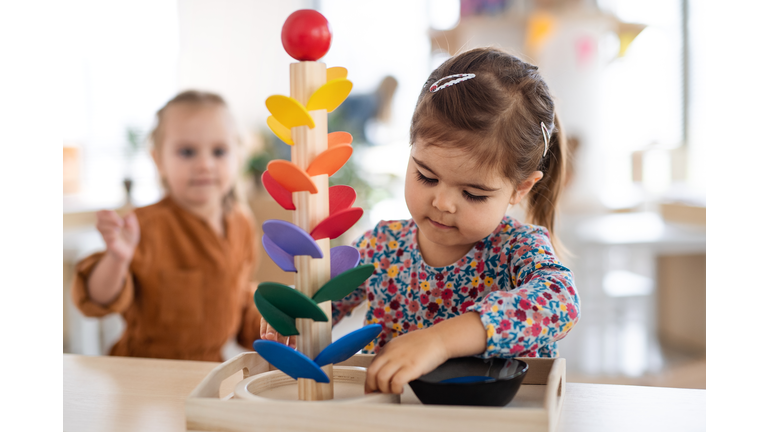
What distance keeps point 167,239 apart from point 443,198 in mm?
1046

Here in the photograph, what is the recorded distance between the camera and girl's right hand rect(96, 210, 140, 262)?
122 centimetres

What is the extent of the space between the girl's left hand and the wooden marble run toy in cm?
3

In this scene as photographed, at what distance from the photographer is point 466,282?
82 centimetres

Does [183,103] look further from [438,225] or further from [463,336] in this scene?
[463,336]

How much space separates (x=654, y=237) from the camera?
9.01 feet

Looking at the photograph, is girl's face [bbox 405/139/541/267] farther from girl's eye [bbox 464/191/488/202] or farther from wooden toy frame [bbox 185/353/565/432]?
wooden toy frame [bbox 185/353/565/432]

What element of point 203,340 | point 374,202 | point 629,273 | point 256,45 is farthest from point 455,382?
point 256,45

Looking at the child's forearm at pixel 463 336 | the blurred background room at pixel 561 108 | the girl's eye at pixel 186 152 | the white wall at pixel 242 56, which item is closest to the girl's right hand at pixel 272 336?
the child's forearm at pixel 463 336

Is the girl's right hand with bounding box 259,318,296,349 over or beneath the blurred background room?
beneath

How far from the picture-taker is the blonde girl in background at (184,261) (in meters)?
1.35

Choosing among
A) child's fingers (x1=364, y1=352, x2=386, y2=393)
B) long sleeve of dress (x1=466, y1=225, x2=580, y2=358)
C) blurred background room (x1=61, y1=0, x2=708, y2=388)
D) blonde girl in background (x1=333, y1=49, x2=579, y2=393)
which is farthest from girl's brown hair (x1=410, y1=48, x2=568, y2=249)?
blurred background room (x1=61, y1=0, x2=708, y2=388)

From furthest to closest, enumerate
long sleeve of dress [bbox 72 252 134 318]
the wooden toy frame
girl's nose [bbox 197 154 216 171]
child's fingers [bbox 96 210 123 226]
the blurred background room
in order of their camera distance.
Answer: the blurred background room, girl's nose [bbox 197 154 216 171], long sleeve of dress [bbox 72 252 134 318], child's fingers [bbox 96 210 123 226], the wooden toy frame

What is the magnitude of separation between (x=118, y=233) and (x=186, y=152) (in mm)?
312

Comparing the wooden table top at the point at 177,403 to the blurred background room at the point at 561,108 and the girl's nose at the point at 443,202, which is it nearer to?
the girl's nose at the point at 443,202
